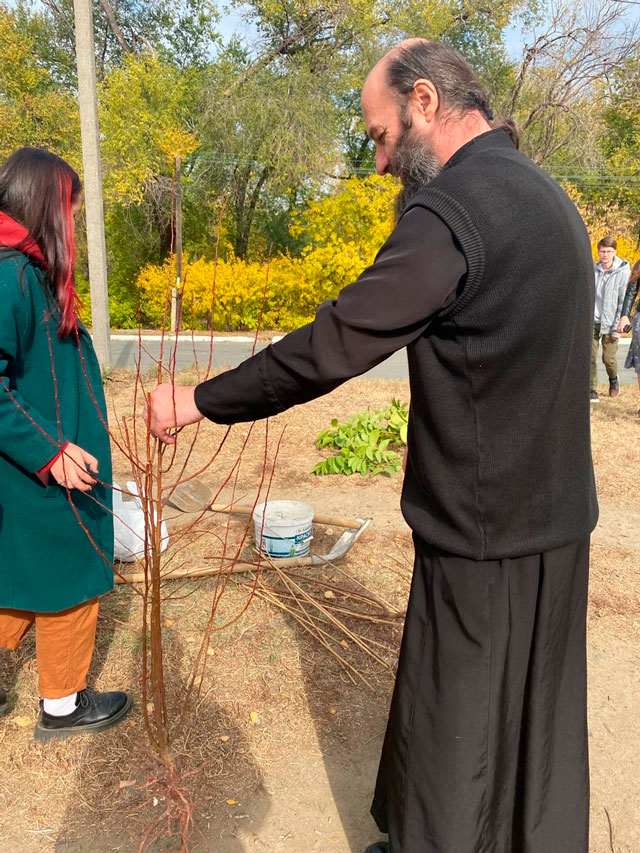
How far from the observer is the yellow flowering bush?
17.2 meters

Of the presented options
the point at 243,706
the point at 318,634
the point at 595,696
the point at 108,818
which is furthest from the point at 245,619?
the point at 595,696

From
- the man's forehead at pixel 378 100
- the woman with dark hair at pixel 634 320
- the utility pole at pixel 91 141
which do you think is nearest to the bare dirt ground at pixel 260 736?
the man's forehead at pixel 378 100

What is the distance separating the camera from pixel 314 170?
1939 cm

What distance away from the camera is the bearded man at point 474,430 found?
1334mm

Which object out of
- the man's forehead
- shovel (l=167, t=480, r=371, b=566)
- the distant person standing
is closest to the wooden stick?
shovel (l=167, t=480, r=371, b=566)

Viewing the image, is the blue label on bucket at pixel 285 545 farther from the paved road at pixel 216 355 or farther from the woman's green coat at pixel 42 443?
the paved road at pixel 216 355

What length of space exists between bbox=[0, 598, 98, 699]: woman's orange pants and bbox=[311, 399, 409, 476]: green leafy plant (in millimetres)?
3466

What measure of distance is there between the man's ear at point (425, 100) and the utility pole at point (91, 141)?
7.49 metres

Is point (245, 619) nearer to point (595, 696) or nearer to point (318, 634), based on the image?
point (318, 634)

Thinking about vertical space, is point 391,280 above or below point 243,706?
above

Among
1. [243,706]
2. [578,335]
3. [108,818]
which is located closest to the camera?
[578,335]

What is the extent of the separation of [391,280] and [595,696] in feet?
8.03

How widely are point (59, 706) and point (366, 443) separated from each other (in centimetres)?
385

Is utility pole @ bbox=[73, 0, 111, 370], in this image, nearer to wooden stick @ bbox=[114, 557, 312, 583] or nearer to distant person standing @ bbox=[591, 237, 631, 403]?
wooden stick @ bbox=[114, 557, 312, 583]
